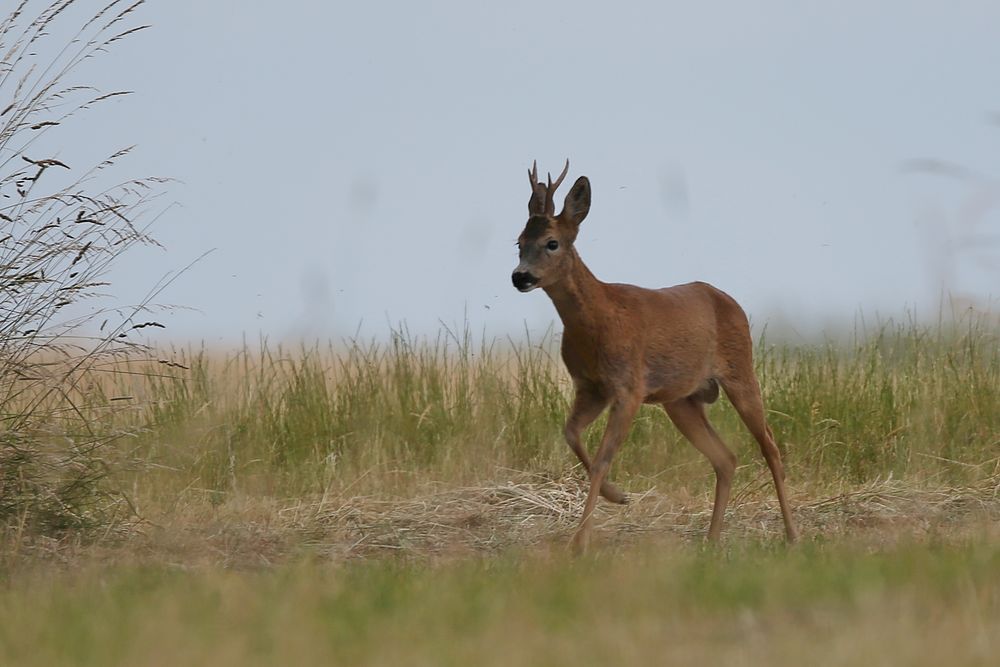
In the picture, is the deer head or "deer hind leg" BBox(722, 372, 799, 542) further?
"deer hind leg" BBox(722, 372, 799, 542)

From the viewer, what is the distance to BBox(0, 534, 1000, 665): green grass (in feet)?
15.4

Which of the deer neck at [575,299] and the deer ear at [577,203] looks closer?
the deer neck at [575,299]

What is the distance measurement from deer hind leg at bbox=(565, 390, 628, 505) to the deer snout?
31.4 inches

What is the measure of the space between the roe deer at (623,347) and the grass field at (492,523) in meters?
0.60

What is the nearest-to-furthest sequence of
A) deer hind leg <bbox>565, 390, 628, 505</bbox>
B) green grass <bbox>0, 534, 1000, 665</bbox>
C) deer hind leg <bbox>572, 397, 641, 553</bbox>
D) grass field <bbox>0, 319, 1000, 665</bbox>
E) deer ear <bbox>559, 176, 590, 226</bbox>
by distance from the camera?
green grass <bbox>0, 534, 1000, 665</bbox>, grass field <bbox>0, 319, 1000, 665</bbox>, deer hind leg <bbox>572, 397, 641, 553</bbox>, deer hind leg <bbox>565, 390, 628, 505</bbox>, deer ear <bbox>559, 176, 590, 226</bbox>

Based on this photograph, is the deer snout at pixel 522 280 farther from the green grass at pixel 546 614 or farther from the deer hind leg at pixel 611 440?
the green grass at pixel 546 614

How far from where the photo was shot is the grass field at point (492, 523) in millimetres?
5012

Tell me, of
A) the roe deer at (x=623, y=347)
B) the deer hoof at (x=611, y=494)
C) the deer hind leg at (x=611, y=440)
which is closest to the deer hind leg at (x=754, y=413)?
the roe deer at (x=623, y=347)

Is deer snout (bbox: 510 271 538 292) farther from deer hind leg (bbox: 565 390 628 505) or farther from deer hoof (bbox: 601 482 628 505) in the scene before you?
deer hoof (bbox: 601 482 628 505)

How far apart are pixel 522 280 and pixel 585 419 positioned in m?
0.98

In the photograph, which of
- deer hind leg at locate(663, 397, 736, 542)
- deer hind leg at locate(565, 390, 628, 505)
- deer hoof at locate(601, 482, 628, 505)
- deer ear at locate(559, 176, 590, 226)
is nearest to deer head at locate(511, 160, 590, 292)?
deer ear at locate(559, 176, 590, 226)

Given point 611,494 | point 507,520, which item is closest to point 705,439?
point 611,494

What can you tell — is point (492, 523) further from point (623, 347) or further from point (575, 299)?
point (575, 299)

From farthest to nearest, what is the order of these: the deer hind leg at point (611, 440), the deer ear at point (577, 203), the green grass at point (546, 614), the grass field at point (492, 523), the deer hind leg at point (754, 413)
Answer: the deer hind leg at point (754, 413)
the deer ear at point (577, 203)
the deer hind leg at point (611, 440)
the grass field at point (492, 523)
the green grass at point (546, 614)
